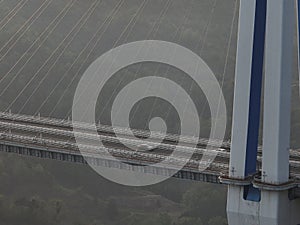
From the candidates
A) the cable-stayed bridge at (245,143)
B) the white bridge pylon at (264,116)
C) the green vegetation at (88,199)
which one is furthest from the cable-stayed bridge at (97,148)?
the green vegetation at (88,199)

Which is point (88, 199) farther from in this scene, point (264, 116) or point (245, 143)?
point (264, 116)

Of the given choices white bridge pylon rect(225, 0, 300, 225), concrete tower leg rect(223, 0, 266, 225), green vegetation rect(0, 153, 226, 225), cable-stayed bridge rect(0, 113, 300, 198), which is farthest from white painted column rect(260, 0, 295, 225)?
green vegetation rect(0, 153, 226, 225)

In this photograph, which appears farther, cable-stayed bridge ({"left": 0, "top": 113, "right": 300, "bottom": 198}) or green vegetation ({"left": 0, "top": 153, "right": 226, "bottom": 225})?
green vegetation ({"left": 0, "top": 153, "right": 226, "bottom": 225})

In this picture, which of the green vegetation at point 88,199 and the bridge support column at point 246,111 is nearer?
the bridge support column at point 246,111

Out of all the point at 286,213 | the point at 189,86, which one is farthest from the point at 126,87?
the point at 286,213

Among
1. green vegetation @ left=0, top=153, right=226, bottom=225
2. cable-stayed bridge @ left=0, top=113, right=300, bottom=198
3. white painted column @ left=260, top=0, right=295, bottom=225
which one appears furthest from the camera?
green vegetation @ left=0, top=153, right=226, bottom=225

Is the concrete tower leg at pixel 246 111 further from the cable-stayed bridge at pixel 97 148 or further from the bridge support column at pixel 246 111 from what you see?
the cable-stayed bridge at pixel 97 148

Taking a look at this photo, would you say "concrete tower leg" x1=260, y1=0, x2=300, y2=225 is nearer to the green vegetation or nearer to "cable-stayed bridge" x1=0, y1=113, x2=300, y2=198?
"cable-stayed bridge" x1=0, y1=113, x2=300, y2=198

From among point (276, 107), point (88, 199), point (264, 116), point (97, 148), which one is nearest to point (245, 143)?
point (264, 116)
